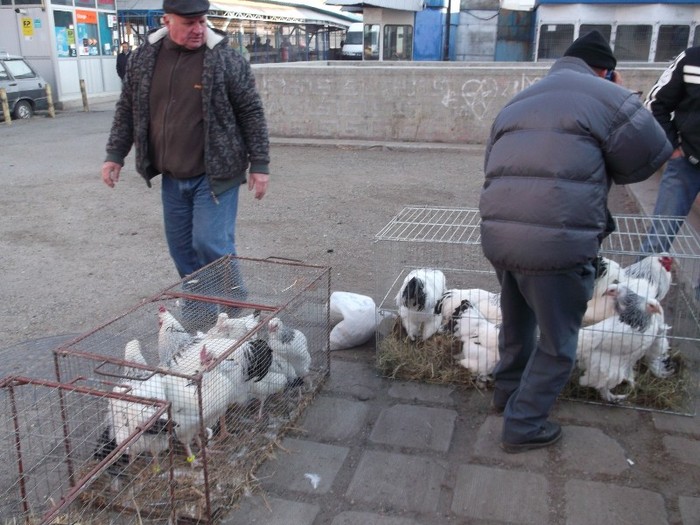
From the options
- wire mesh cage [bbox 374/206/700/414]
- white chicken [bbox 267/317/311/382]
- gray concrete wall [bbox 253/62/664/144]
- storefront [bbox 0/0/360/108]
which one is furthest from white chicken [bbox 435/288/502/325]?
storefront [bbox 0/0/360/108]

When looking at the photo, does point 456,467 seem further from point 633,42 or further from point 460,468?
point 633,42

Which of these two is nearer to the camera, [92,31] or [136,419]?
[136,419]

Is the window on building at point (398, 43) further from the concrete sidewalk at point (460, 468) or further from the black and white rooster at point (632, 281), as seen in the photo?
the concrete sidewalk at point (460, 468)

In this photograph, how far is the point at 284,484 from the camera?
9.43 feet

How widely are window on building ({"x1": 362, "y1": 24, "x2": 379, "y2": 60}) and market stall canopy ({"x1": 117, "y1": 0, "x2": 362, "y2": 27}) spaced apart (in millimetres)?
5361

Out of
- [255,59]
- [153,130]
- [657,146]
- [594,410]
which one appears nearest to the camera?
[657,146]

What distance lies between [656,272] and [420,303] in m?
1.26

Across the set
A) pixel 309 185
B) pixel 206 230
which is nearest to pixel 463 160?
pixel 309 185

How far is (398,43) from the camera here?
68.2 ft

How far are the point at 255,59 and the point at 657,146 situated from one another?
2635cm

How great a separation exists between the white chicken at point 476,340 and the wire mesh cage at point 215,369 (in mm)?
759

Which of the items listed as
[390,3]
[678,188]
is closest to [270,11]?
[390,3]

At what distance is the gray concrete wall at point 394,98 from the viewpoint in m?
10.9

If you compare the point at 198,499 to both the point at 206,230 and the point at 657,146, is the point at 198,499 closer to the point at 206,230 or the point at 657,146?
the point at 206,230
